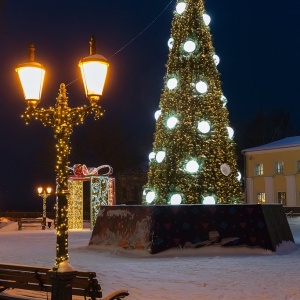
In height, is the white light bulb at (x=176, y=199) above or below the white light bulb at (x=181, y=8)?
below

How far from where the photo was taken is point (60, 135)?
340 inches

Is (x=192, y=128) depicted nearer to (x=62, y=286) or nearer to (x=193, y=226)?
(x=193, y=226)

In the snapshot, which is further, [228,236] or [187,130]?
[187,130]

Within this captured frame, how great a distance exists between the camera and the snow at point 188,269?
1145cm

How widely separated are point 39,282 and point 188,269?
19.4ft

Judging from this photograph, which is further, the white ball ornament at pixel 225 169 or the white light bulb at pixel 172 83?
the white light bulb at pixel 172 83

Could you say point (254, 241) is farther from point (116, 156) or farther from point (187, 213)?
point (116, 156)

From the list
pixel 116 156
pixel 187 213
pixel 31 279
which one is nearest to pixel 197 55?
pixel 187 213

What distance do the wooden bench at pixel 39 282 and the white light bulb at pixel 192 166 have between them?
44.1ft

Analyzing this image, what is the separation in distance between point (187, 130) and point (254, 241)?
6.29 meters

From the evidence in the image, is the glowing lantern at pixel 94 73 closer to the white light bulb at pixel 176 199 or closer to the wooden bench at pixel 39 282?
the wooden bench at pixel 39 282

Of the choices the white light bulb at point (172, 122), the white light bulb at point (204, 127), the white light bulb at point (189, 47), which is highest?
the white light bulb at point (189, 47)

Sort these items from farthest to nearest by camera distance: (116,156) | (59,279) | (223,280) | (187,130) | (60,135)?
(116,156) → (187,130) → (223,280) → (60,135) → (59,279)

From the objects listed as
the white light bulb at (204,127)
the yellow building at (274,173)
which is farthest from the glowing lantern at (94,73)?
the yellow building at (274,173)
